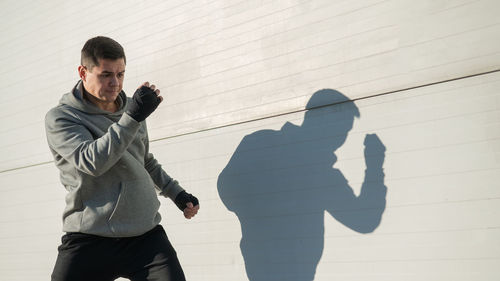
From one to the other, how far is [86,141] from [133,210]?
384mm

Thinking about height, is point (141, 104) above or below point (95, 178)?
above

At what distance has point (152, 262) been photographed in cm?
206

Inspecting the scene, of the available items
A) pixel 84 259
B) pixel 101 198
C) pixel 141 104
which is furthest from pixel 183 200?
pixel 141 104

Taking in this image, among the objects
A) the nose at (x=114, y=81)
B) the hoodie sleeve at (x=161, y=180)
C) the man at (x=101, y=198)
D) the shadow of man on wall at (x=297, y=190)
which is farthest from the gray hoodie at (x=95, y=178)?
the shadow of man on wall at (x=297, y=190)

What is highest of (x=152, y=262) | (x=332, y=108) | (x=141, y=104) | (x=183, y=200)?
(x=141, y=104)

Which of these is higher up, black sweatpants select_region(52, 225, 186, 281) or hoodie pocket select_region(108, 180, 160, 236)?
hoodie pocket select_region(108, 180, 160, 236)

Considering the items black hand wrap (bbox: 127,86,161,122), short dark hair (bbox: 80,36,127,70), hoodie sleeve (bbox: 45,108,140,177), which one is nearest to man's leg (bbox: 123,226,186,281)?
hoodie sleeve (bbox: 45,108,140,177)

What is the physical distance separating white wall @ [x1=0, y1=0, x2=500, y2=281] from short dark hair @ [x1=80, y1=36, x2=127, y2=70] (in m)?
0.69

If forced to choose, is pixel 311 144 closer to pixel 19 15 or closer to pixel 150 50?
pixel 150 50

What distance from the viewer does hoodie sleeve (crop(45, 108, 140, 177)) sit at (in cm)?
182

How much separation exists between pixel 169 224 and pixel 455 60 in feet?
6.04

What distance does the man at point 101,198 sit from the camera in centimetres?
197

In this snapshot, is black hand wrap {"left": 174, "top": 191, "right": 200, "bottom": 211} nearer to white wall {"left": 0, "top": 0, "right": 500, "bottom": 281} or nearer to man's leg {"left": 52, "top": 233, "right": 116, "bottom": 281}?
white wall {"left": 0, "top": 0, "right": 500, "bottom": 281}

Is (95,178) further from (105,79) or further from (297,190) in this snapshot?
(297,190)
